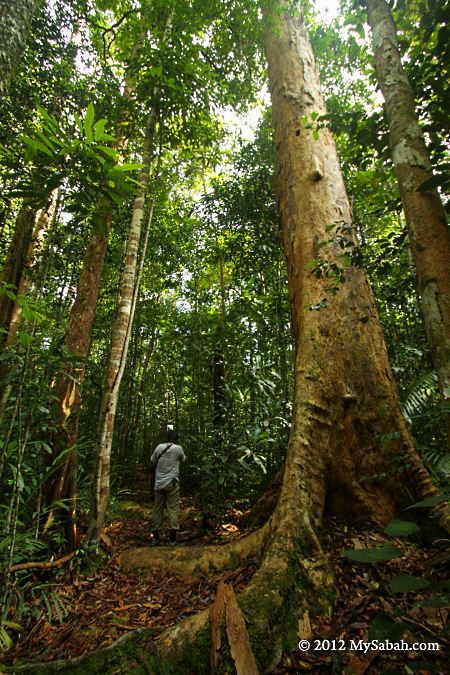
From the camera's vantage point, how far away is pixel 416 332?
216 inches

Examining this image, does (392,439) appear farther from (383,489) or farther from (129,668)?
(129,668)

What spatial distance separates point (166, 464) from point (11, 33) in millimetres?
4988

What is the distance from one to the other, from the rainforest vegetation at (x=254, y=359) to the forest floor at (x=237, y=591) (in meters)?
0.02

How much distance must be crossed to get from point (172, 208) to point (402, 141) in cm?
868

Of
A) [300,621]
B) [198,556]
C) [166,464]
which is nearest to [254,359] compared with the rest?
[166,464]

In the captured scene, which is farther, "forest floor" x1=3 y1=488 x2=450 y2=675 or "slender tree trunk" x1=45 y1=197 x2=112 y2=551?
"slender tree trunk" x1=45 y1=197 x2=112 y2=551

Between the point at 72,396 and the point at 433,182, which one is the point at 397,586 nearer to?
the point at 433,182

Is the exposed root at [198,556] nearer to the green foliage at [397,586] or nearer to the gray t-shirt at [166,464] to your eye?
the gray t-shirt at [166,464]

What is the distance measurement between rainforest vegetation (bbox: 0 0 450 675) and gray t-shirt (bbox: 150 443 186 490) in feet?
1.67

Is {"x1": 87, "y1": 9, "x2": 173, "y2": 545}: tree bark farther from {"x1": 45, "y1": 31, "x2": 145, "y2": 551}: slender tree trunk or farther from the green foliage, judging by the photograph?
the green foliage

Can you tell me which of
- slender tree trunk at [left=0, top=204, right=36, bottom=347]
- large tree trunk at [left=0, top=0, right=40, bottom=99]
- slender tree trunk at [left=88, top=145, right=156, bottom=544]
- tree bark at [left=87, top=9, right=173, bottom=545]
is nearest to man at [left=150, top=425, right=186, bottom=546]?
tree bark at [left=87, top=9, right=173, bottom=545]

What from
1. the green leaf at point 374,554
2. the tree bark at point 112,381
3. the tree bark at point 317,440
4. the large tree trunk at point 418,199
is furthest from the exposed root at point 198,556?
the large tree trunk at point 418,199

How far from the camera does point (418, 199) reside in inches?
70.1
